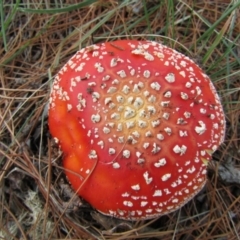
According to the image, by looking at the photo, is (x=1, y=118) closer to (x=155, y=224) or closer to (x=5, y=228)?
(x=5, y=228)

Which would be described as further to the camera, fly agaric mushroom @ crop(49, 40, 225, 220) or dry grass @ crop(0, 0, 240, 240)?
dry grass @ crop(0, 0, 240, 240)

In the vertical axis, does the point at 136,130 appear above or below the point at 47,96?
above

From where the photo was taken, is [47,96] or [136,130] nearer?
[136,130]

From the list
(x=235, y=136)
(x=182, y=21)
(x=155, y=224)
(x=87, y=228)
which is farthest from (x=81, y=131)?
(x=182, y=21)

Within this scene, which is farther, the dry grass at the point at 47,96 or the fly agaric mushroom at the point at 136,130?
the dry grass at the point at 47,96
